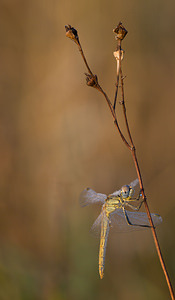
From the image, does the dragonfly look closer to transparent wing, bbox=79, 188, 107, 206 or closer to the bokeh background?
transparent wing, bbox=79, 188, 107, 206

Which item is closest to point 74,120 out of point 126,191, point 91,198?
point 91,198

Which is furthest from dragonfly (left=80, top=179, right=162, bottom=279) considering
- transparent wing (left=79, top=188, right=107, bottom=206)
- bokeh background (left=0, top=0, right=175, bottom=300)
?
bokeh background (left=0, top=0, right=175, bottom=300)

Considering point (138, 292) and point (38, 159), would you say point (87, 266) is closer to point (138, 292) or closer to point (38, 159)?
point (138, 292)

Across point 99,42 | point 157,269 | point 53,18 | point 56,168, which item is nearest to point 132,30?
point 99,42

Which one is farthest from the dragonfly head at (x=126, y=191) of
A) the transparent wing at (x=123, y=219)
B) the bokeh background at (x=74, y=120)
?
the bokeh background at (x=74, y=120)

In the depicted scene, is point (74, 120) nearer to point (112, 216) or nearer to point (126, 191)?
point (112, 216)

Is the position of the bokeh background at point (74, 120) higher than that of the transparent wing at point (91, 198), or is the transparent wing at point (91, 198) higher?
the bokeh background at point (74, 120)

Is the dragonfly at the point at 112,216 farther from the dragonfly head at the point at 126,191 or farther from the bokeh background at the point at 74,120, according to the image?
the bokeh background at the point at 74,120
